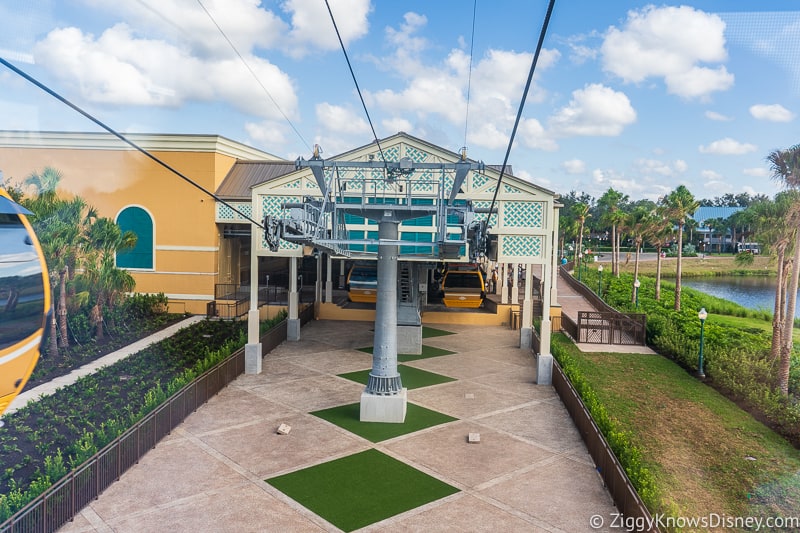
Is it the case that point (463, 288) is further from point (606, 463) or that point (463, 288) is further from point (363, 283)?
point (606, 463)

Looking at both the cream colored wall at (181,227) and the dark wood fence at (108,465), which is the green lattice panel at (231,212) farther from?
the dark wood fence at (108,465)

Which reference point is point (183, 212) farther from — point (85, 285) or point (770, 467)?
point (770, 467)

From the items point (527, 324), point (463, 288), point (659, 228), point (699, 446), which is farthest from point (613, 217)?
point (699, 446)

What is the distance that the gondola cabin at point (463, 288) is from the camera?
26953 mm

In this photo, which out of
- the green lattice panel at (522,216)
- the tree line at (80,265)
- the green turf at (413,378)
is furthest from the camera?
Result: the tree line at (80,265)

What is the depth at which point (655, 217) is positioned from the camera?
43406 millimetres

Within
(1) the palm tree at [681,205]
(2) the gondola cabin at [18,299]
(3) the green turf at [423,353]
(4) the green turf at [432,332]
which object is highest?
(1) the palm tree at [681,205]

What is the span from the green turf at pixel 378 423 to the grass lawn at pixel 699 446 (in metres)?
4.37

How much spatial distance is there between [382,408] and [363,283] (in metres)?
14.7

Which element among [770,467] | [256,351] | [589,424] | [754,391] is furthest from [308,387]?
[754,391]

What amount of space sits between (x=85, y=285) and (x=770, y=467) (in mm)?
20236

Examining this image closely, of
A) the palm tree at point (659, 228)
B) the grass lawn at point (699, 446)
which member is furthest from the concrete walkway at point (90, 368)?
the palm tree at point (659, 228)

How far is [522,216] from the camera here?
53.8 feet

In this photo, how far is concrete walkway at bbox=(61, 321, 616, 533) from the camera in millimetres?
8211
